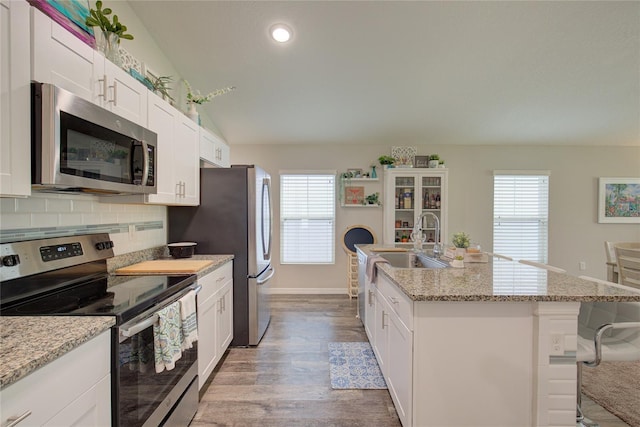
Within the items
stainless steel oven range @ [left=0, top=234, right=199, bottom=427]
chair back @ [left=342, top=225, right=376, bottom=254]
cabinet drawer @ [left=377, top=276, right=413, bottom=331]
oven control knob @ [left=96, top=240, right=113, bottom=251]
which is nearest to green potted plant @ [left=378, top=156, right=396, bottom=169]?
chair back @ [left=342, top=225, right=376, bottom=254]

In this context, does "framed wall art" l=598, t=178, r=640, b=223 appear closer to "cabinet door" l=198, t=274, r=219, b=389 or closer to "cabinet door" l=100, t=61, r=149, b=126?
"cabinet door" l=198, t=274, r=219, b=389

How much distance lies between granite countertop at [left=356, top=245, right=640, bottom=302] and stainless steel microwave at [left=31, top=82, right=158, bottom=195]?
5.38ft

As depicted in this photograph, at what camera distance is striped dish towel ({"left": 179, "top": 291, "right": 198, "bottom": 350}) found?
1.54 m

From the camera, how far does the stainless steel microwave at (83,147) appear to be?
1.08 m

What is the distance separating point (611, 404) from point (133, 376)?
2908 mm

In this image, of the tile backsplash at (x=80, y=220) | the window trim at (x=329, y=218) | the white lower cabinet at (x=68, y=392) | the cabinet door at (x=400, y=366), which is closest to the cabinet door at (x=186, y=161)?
the tile backsplash at (x=80, y=220)

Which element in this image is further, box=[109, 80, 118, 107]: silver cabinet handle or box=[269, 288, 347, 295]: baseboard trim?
box=[269, 288, 347, 295]: baseboard trim

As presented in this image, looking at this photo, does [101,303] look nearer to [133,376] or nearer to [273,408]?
[133,376]

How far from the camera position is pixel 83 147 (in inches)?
49.6

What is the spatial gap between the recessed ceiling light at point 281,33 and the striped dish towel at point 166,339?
2400 mm

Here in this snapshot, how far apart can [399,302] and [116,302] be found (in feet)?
4.76

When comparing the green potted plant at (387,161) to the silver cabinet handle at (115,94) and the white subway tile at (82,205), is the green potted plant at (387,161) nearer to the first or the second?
the silver cabinet handle at (115,94)

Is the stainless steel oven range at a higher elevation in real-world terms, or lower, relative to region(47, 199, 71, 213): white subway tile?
lower

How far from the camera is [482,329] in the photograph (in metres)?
1.43
